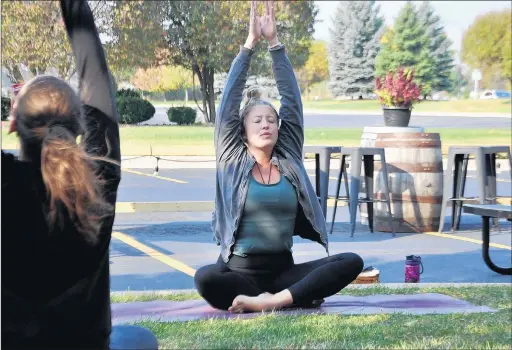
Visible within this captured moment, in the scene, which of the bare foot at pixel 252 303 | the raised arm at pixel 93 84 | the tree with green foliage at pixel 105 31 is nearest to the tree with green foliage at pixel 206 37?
the tree with green foliage at pixel 105 31

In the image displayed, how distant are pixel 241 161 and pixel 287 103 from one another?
516mm

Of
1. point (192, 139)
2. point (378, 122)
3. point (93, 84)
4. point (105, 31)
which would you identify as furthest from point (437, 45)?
point (93, 84)

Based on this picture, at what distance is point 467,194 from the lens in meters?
15.5

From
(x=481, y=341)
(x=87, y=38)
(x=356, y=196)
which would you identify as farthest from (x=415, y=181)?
(x=87, y=38)

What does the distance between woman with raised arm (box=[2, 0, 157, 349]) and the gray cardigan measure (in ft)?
9.92

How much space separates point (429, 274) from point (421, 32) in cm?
5960

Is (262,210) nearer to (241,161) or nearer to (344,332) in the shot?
(241,161)

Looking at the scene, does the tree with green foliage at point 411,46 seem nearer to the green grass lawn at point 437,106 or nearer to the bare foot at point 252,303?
the green grass lawn at point 437,106

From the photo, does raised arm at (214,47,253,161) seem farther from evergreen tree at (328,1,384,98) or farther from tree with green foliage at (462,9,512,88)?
tree with green foliage at (462,9,512,88)

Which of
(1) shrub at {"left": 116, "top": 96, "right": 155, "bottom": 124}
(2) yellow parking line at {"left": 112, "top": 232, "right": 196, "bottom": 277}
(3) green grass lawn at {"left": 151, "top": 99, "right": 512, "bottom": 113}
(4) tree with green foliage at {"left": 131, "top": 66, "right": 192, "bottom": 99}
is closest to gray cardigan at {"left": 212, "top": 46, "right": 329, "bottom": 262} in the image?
(2) yellow parking line at {"left": 112, "top": 232, "right": 196, "bottom": 277}

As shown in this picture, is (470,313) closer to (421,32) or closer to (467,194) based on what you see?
(467,194)

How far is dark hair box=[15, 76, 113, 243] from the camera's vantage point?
2410 mm

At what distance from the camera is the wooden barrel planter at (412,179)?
11.0 metres

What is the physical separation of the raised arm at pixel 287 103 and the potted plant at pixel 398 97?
5776 millimetres
